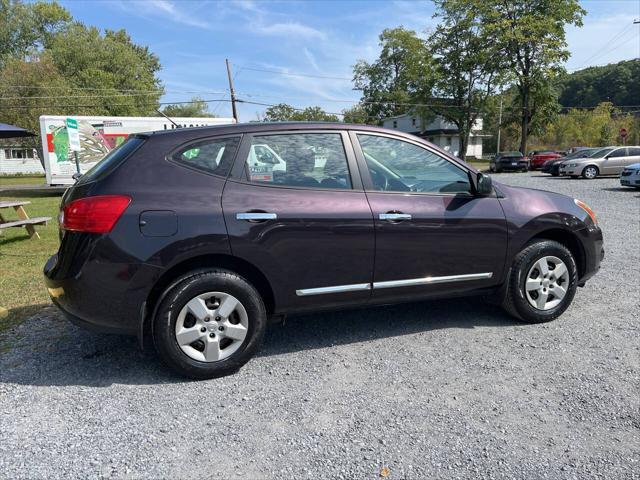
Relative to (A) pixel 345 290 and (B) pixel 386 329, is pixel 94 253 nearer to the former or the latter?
(A) pixel 345 290

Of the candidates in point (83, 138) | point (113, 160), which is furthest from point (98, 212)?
point (83, 138)

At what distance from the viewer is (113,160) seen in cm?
326

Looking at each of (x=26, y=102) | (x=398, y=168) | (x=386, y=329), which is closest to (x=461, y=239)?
(x=398, y=168)

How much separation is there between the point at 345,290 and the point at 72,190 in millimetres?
2082

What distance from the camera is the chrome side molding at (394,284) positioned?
3436 millimetres

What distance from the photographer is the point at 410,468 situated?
2312 millimetres

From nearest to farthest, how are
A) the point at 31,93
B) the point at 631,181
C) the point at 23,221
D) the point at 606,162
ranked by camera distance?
the point at 23,221 < the point at 631,181 < the point at 606,162 < the point at 31,93

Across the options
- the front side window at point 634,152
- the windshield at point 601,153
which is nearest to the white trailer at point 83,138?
the windshield at point 601,153

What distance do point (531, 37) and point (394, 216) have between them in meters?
40.5

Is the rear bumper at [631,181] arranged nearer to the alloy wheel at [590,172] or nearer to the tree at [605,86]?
the alloy wheel at [590,172]

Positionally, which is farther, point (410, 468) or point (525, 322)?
point (525, 322)

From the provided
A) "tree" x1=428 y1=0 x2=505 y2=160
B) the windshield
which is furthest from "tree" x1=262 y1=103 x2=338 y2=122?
the windshield

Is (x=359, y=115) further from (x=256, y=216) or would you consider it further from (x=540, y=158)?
(x=256, y=216)

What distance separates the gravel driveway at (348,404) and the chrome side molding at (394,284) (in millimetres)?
483
